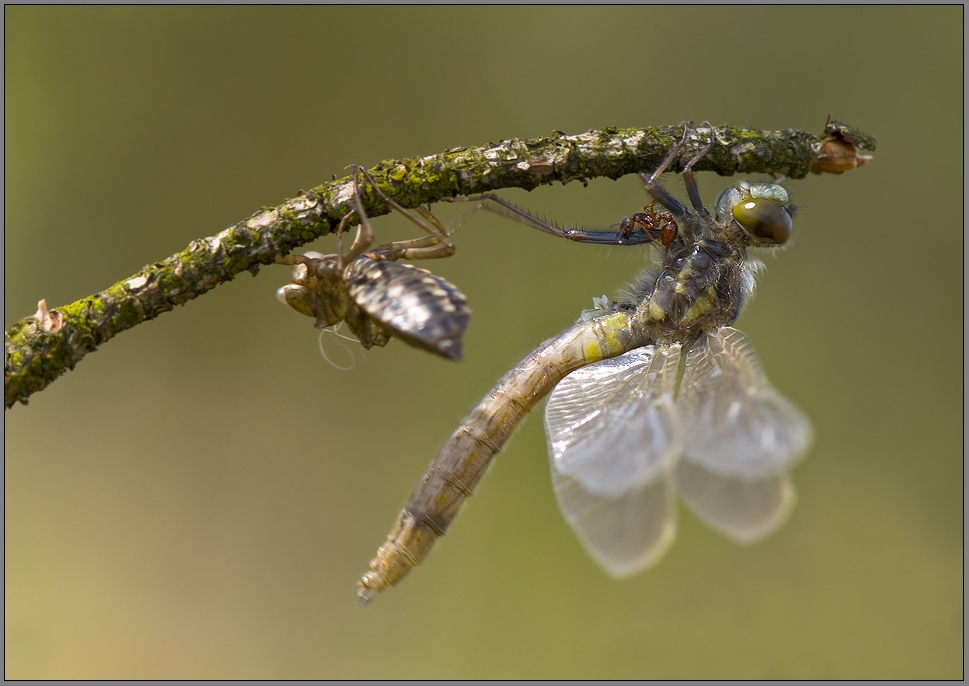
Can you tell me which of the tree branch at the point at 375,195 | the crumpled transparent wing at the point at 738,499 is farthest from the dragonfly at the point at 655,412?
the tree branch at the point at 375,195

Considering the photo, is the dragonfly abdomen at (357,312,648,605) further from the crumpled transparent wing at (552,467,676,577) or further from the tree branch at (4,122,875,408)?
the tree branch at (4,122,875,408)

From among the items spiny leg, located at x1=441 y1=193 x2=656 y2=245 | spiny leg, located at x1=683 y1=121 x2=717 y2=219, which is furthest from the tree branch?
spiny leg, located at x1=441 y1=193 x2=656 y2=245

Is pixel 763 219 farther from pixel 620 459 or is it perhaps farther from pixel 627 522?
pixel 627 522

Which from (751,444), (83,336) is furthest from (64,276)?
(751,444)

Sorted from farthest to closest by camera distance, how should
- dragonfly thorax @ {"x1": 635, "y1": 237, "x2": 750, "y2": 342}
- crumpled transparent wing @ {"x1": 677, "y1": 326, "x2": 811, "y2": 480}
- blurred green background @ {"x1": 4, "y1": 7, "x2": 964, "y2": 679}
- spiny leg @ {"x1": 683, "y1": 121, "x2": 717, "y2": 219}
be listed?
blurred green background @ {"x1": 4, "y1": 7, "x2": 964, "y2": 679}
dragonfly thorax @ {"x1": 635, "y1": 237, "x2": 750, "y2": 342}
crumpled transparent wing @ {"x1": 677, "y1": 326, "x2": 811, "y2": 480}
spiny leg @ {"x1": 683, "y1": 121, "x2": 717, "y2": 219}

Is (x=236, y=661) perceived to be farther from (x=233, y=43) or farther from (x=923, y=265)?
(x=923, y=265)

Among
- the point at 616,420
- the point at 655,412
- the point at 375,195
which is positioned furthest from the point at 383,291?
the point at 655,412

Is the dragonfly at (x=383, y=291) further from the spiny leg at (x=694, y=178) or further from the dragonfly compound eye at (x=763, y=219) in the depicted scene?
the dragonfly compound eye at (x=763, y=219)

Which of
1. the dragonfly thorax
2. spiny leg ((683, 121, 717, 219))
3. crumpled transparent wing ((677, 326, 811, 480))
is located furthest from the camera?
the dragonfly thorax
